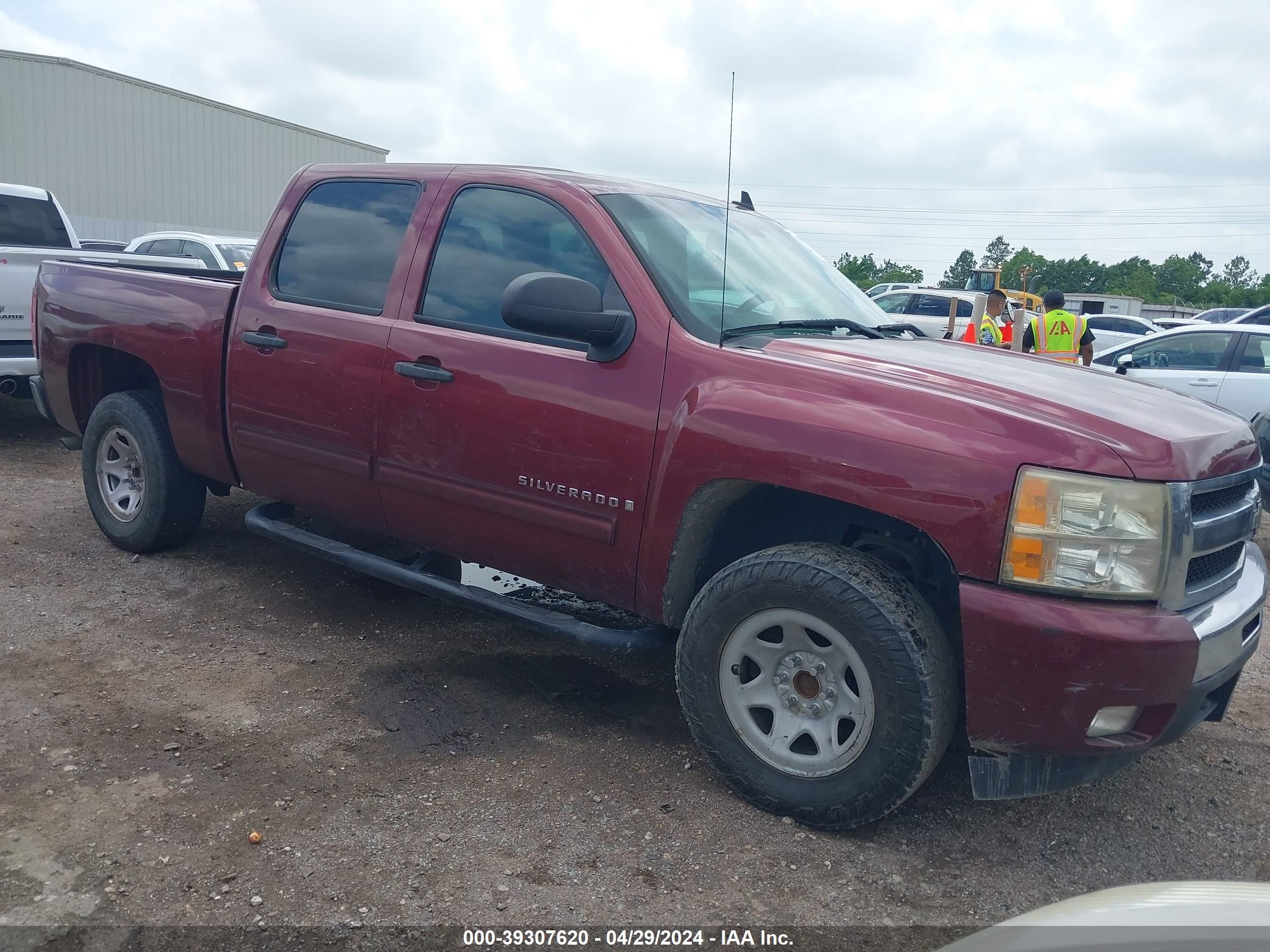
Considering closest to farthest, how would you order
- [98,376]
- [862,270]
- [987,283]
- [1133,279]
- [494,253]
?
[494,253] → [98,376] → [987,283] → [862,270] → [1133,279]

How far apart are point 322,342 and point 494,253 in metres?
0.82

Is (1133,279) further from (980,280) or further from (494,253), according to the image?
(494,253)

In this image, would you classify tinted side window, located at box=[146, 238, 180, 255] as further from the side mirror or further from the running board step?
the side mirror

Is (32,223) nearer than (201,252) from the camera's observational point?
Yes

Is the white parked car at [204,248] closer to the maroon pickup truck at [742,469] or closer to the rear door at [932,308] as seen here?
the maroon pickup truck at [742,469]

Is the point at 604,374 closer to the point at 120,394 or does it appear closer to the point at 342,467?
the point at 342,467

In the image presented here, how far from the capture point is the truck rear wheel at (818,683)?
2.75 m

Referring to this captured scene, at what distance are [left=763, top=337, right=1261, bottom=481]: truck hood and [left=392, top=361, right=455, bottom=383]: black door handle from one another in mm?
1154

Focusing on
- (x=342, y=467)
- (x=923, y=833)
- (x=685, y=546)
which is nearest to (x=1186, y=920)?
(x=923, y=833)

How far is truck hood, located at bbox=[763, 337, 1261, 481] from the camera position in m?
2.63

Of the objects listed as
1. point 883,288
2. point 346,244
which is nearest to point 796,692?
point 346,244

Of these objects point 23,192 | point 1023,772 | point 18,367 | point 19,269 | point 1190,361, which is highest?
A: point 23,192

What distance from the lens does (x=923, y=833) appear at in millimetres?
3051

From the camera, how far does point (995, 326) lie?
10914 millimetres
